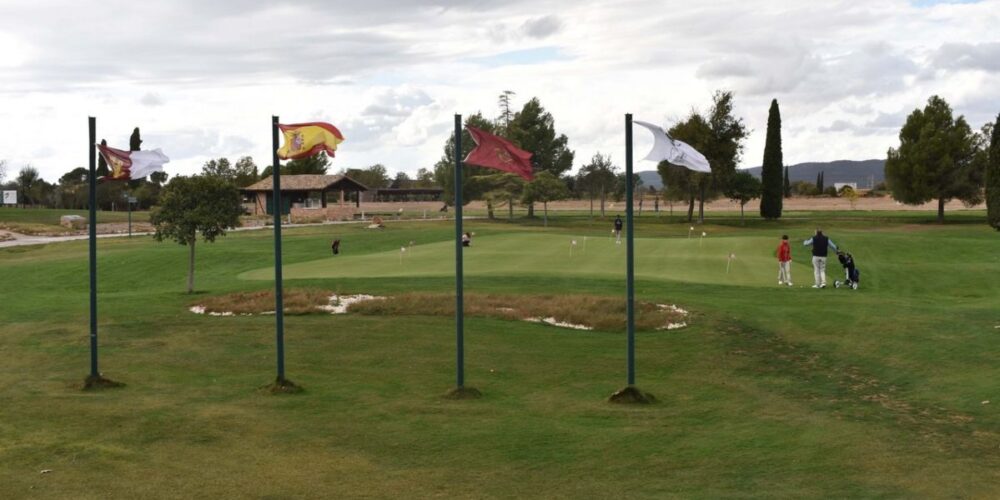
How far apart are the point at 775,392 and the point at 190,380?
11711mm

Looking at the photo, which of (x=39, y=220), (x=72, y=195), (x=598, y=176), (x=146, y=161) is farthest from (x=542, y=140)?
(x=146, y=161)

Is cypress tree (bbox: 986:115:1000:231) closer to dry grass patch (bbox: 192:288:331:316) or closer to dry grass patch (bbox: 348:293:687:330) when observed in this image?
dry grass patch (bbox: 348:293:687:330)

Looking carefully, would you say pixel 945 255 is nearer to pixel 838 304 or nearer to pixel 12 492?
pixel 838 304

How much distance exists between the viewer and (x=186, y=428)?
15219mm

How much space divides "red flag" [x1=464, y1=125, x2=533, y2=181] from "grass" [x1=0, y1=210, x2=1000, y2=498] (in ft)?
14.1

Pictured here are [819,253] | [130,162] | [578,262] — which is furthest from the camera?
[578,262]

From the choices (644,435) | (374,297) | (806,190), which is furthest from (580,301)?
(806,190)

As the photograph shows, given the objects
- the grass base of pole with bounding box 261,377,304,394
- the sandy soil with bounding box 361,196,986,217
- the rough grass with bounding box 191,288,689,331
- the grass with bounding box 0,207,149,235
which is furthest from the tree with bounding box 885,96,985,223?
the grass base of pole with bounding box 261,377,304,394

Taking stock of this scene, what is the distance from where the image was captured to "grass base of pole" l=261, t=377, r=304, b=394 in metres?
18.3

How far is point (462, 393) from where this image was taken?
18094 millimetres

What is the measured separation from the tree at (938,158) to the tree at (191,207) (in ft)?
258

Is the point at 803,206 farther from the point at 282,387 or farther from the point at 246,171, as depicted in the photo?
the point at 282,387

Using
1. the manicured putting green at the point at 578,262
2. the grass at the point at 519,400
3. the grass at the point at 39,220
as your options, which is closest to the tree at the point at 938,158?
the manicured putting green at the point at 578,262

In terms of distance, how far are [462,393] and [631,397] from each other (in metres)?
3.17
